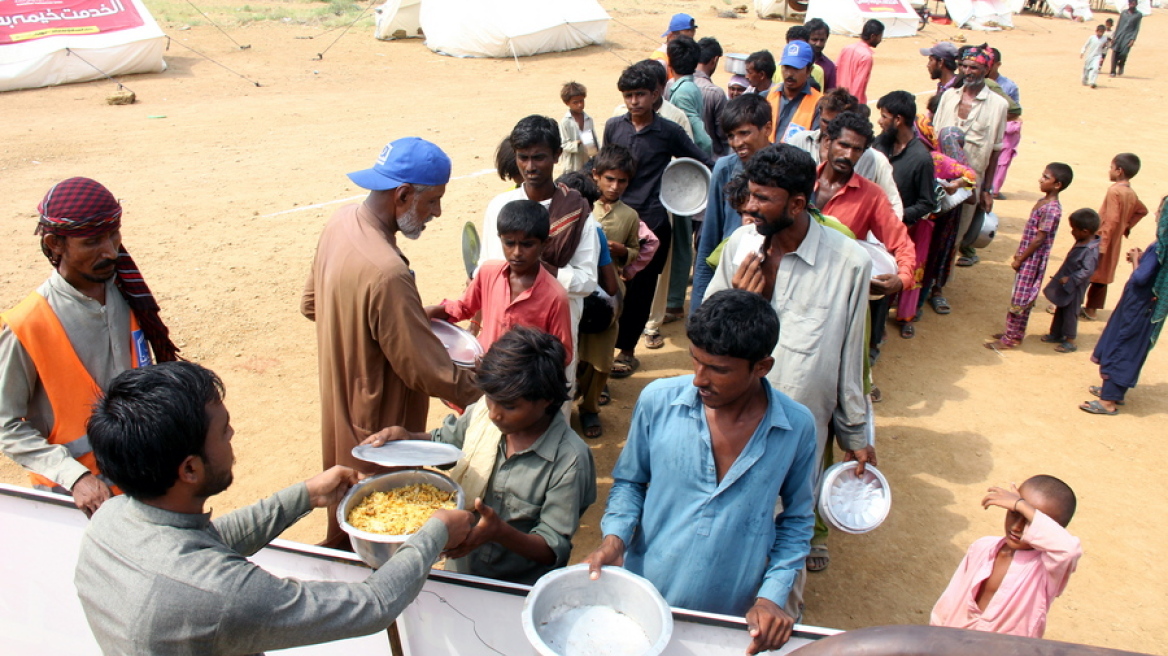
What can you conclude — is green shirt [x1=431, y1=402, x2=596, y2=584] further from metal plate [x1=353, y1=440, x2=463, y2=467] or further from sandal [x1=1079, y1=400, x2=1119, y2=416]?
sandal [x1=1079, y1=400, x2=1119, y2=416]

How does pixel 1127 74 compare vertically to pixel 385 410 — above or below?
above

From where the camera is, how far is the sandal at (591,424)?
5316 millimetres

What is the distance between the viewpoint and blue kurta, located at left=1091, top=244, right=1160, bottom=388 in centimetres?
549

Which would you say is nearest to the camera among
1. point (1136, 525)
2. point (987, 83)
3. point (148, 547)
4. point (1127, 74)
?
point (148, 547)

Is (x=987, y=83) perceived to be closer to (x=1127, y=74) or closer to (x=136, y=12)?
(x=136, y=12)

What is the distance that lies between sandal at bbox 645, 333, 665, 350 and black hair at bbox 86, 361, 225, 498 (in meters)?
5.04

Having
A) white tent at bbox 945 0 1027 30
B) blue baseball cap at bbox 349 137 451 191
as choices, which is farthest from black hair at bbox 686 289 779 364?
white tent at bbox 945 0 1027 30

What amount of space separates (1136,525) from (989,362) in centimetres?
226

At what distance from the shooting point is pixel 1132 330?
563 cm

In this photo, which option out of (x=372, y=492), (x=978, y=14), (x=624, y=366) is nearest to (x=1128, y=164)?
(x=624, y=366)

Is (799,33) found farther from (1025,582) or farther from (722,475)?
(722,475)

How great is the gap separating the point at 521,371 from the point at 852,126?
3267 millimetres

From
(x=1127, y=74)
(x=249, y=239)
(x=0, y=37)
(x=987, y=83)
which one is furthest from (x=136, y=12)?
(x=1127, y=74)

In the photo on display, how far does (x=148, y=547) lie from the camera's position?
5.82 ft
